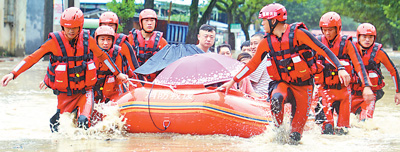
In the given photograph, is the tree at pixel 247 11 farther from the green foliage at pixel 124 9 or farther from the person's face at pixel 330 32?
the person's face at pixel 330 32

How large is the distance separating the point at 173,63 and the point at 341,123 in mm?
2375

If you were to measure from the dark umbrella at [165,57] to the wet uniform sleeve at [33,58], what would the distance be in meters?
1.73

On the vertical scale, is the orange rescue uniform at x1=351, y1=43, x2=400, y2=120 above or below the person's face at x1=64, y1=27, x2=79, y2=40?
below

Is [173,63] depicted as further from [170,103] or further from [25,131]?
[25,131]

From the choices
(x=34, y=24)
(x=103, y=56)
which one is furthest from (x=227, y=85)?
(x=34, y=24)

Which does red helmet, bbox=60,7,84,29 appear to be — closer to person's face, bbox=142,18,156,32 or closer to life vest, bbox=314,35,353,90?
person's face, bbox=142,18,156,32

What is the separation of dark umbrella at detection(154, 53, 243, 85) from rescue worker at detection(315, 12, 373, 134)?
1.23m

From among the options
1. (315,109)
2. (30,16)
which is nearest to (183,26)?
(30,16)

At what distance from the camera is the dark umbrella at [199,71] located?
7344 millimetres

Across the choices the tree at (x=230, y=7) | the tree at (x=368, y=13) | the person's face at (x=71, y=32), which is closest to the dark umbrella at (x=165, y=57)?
the person's face at (x=71, y=32)

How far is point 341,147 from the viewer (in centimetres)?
656

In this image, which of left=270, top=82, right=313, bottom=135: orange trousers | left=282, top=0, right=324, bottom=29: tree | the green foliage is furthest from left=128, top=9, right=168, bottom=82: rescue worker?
left=282, top=0, right=324, bottom=29: tree

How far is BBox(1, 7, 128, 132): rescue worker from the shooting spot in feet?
21.9

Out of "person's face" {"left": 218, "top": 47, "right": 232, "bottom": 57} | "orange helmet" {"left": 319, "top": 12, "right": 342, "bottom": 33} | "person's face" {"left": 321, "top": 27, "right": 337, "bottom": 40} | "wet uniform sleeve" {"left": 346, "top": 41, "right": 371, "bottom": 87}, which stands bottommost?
"person's face" {"left": 218, "top": 47, "right": 232, "bottom": 57}
